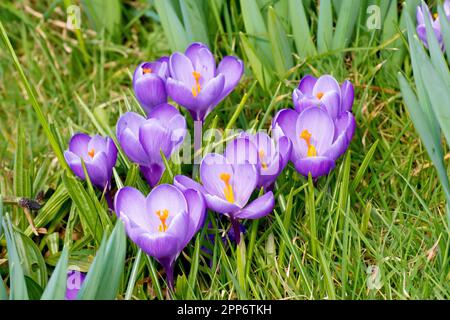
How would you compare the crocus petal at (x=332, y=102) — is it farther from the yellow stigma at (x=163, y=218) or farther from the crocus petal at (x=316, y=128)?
the yellow stigma at (x=163, y=218)

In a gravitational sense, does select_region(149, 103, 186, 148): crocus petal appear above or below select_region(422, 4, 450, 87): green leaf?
below

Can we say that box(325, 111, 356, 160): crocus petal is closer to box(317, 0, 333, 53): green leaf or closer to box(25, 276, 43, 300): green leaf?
box(317, 0, 333, 53): green leaf

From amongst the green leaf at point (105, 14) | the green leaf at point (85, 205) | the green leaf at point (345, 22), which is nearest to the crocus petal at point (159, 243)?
the green leaf at point (85, 205)

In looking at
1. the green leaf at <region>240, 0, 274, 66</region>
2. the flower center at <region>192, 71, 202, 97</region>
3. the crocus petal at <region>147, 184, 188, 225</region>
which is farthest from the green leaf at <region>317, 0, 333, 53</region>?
the crocus petal at <region>147, 184, 188, 225</region>

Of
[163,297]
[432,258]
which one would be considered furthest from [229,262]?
[432,258]

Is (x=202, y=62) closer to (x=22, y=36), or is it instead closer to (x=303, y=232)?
(x=303, y=232)

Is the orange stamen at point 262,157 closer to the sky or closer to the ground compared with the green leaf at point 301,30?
closer to the ground
